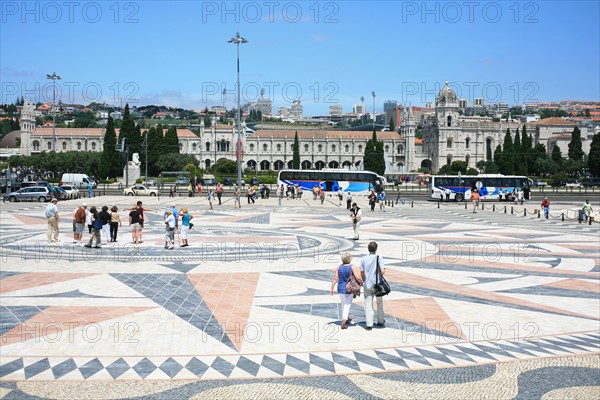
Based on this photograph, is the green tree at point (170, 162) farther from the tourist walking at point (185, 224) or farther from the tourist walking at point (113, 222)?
the tourist walking at point (185, 224)

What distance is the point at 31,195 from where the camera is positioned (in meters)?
44.1

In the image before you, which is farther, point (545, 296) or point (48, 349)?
point (545, 296)

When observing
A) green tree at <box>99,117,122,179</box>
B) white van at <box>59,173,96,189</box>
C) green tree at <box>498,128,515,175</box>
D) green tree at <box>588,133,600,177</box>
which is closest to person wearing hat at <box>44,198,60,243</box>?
white van at <box>59,173,96,189</box>

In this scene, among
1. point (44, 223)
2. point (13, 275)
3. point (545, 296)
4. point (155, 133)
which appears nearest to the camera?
point (545, 296)

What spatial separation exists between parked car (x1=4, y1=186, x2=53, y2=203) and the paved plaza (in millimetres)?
23227

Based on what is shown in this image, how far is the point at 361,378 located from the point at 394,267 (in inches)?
358

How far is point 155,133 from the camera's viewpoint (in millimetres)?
104250

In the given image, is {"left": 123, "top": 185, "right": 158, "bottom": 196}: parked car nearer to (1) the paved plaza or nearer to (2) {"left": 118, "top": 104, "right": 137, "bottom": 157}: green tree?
(1) the paved plaza

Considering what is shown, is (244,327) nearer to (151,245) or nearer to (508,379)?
(508,379)

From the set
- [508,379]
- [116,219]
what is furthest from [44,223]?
[508,379]

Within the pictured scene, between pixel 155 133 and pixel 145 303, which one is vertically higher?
pixel 155 133

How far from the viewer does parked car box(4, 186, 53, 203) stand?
43.7m

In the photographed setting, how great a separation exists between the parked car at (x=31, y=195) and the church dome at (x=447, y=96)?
380 ft

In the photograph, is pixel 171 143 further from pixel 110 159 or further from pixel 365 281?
pixel 365 281
